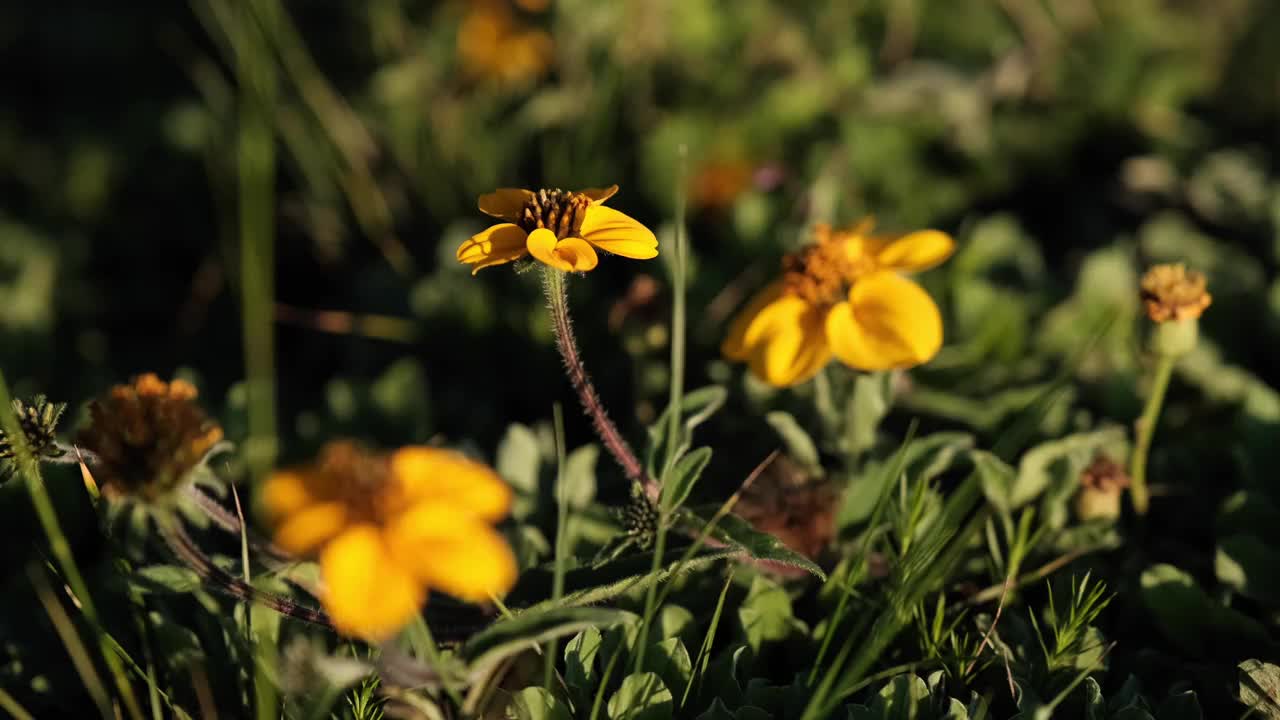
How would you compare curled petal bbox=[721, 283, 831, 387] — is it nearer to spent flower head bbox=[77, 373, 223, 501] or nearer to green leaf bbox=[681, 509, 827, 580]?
green leaf bbox=[681, 509, 827, 580]

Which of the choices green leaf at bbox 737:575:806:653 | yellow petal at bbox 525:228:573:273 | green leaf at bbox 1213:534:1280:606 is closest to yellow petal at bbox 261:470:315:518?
yellow petal at bbox 525:228:573:273

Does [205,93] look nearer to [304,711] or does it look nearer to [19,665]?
[19,665]

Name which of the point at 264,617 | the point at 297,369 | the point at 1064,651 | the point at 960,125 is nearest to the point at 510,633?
the point at 264,617

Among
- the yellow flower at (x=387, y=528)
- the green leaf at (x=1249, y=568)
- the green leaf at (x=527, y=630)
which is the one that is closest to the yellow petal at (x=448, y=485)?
the yellow flower at (x=387, y=528)

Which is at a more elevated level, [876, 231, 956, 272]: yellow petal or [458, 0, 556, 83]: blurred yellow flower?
[458, 0, 556, 83]: blurred yellow flower

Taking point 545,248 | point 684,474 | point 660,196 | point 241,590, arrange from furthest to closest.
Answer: point 660,196 < point 684,474 < point 241,590 < point 545,248

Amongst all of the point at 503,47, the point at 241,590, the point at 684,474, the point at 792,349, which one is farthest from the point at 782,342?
the point at 503,47

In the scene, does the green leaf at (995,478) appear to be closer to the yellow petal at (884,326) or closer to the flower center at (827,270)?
the yellow petal at (884,326)

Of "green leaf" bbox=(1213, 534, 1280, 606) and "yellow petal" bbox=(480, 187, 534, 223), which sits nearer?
"yellow petal" bbox=(480, 187, 534, 223)

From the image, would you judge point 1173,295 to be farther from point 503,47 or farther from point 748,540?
point 503,47
